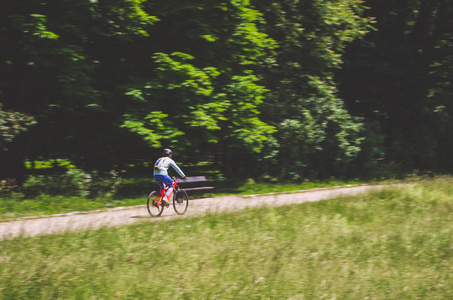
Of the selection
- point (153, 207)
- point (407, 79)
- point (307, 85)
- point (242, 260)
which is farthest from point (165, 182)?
point (407, 79)

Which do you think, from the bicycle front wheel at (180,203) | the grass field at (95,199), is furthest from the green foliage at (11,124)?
the bicycle front wheel at (180,203)

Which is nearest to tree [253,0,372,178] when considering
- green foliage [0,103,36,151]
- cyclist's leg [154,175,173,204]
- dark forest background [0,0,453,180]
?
dark forest background [0,0,453,180]

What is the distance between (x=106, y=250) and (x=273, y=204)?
244 inches

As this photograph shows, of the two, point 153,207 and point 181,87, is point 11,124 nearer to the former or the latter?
point 153,207

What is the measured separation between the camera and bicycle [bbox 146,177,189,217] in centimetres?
1118

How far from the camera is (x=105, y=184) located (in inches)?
534

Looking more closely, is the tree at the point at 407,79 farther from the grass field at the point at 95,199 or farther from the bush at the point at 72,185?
the bush at the point at 72,185

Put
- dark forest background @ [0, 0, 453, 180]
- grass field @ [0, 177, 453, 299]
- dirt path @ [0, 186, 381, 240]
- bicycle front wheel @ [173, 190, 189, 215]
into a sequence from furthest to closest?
1. dark forest background @ [0, 0, 453, 180]
2. bicycle front wheel @ [173, 190, 189, 215]
3. dirt path @ [0, 186, 381, 240]
4. grass field @ [0, 177, 453, 299]

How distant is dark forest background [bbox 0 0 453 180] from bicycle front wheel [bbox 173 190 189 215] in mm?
1883

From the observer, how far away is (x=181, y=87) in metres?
13.0

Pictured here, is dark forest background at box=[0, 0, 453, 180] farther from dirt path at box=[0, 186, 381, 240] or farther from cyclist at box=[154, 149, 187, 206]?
dirt path at box=[0, 186, 381, 240]

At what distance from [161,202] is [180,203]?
612 mm

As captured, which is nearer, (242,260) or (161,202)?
(242,260)

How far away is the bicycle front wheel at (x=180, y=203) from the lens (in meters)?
11.5
